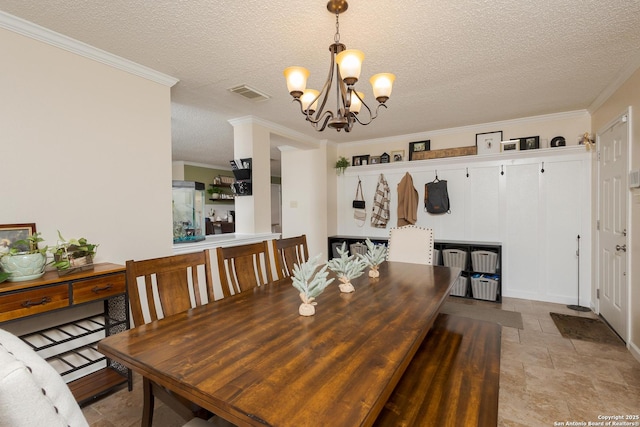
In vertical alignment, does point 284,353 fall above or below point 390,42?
below

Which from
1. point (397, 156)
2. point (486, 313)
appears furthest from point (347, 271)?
point (397, 156)

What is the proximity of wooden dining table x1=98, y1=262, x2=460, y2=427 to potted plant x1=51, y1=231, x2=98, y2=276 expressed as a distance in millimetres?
926

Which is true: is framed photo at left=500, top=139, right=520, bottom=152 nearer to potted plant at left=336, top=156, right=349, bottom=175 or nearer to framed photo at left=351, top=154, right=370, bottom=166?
framed photo at left=351, top=154, right=370, bottom=166

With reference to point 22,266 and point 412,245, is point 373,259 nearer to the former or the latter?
point 412,245

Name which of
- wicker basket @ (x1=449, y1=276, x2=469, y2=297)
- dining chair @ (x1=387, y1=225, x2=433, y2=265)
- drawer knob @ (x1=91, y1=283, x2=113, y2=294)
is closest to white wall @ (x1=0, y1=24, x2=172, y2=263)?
drawer knob @ (x1=91, y1=283, x2=113, y2=294)

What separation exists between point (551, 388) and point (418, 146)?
11.2ft

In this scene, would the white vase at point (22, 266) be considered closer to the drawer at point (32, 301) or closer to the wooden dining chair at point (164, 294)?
the drawer at point (32, 301)

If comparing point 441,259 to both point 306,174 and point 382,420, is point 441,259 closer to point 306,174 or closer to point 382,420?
point 306,174

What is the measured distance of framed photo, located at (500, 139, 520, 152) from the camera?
13.0 feet

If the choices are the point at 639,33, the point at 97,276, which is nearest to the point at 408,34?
the point at 639,33

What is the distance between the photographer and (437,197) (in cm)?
443

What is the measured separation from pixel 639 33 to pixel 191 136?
495 cm

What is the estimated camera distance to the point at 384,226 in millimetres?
4949

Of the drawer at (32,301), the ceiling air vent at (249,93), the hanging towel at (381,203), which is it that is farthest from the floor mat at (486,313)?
the drawer at (32,301)
